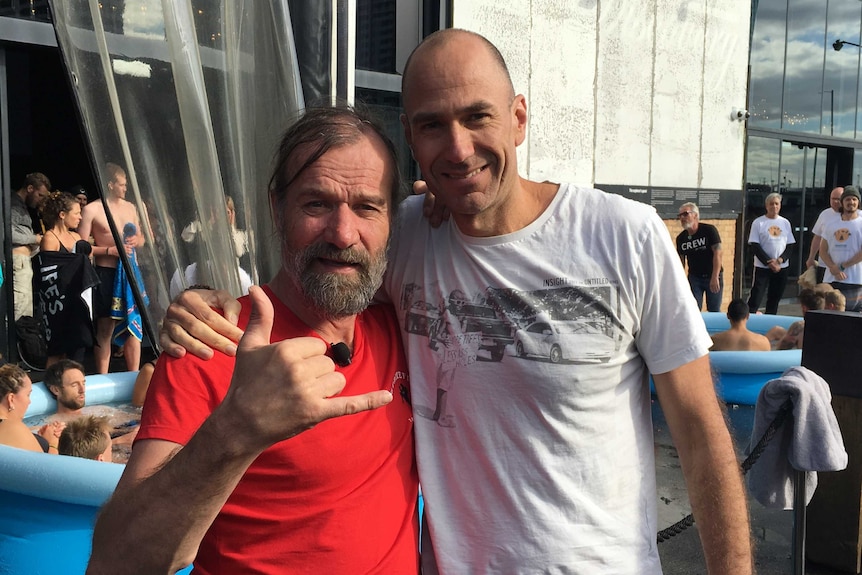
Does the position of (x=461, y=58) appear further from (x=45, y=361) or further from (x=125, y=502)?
(x=45, y=361)

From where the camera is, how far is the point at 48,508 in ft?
10.4

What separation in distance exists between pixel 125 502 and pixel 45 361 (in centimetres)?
651

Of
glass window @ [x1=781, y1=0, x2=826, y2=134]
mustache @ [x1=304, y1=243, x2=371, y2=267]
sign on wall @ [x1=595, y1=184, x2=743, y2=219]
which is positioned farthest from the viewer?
glass window @ [x1=781, y1=0, x2=826, y2=134]

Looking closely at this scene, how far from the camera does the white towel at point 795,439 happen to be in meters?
3.50

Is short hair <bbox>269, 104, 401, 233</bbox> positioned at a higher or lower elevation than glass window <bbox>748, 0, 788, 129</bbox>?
lower

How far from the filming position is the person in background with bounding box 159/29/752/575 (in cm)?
182

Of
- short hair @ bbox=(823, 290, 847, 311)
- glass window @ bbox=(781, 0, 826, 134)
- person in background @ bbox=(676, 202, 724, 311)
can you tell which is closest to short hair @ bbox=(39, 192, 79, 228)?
short hair @ bbox=(823, 290, 847, 311)

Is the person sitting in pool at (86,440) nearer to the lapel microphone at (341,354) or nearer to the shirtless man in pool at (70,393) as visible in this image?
the shirtless man in pool at (70,393)

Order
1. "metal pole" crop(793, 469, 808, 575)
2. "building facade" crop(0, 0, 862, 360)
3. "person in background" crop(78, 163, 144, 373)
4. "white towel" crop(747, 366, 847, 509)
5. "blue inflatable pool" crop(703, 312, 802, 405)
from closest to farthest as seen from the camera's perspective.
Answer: "white towel" crop(747, 366, 847, 509) → "metal pole" crop(793, 469, 808, 575) → "blue inflatable pool" crop(703, 312, 802, 405) → "person in background" crop(78, 163, 144, 373) → "building facade" crop(0, 0, 862, 360)

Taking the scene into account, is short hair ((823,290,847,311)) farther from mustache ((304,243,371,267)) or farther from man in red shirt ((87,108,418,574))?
mustache ((304,243,371,267))

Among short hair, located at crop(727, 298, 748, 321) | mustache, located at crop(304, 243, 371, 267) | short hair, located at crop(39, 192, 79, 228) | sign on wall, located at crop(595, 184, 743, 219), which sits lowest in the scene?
short hair, located at crop(727, 298, 748, 321)

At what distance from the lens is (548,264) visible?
1.87 metres

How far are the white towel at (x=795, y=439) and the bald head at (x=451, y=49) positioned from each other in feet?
7.80

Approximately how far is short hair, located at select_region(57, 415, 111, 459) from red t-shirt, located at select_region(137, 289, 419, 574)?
2421mm
